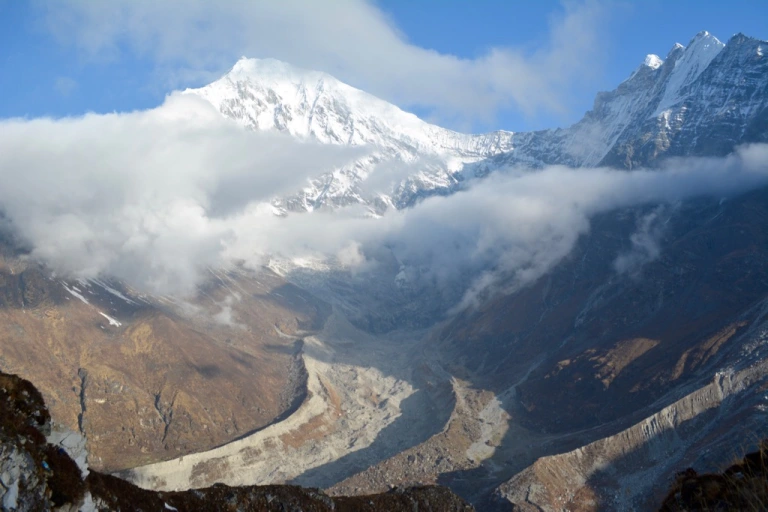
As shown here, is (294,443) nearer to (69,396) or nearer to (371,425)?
(371,425)

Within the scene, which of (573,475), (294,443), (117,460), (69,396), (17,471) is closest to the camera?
(17,471)

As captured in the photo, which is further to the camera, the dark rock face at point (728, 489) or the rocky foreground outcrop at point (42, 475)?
the rocky foreground outcrop at point (42, 475)

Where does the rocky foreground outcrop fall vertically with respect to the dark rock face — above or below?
above

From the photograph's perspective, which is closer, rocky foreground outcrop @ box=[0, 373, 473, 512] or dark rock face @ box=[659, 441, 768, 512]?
dark rock face @ box=[659, 441, 768, 512]

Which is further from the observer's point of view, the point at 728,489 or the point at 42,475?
the point at 42,475

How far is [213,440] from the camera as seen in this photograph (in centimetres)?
16338

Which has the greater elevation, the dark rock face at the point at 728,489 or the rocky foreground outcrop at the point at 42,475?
the rocky foreground outcrop at the point at 42,475

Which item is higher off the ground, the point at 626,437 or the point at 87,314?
the point at 87,314

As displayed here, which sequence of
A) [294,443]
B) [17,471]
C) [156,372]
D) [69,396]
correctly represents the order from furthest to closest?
[156,372], [294,443], [69,396], [17,471]

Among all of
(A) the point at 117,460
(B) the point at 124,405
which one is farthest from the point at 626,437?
(B) the point at 124,405

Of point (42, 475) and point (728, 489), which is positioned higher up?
point (42, 475)

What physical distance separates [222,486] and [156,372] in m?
160

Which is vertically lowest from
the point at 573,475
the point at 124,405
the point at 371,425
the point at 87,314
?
the point at 573,475

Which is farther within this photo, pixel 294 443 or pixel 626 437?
pixel 294 443
